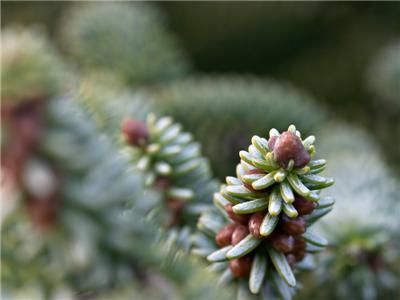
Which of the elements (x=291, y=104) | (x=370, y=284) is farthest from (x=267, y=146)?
(x=291, y=104)

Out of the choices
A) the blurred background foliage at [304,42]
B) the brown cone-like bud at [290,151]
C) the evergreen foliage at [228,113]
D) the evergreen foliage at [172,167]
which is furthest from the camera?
the blurred background foliage at [304,42]

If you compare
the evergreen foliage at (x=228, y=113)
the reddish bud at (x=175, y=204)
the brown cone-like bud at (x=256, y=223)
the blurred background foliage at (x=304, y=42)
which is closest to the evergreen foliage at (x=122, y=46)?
the evergreen foliage at (x=228, y=113)

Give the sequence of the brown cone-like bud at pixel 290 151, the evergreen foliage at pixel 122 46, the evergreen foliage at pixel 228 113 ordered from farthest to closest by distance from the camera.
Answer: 1. the evergreen foliage at pixel 122 46
2. the evergreen foliage at pixel 228 113
3. the brown cone-like bud at pixel 290 151

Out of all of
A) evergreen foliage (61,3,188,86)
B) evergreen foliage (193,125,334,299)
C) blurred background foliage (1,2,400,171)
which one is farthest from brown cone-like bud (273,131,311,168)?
blurred background foliage (1,2,400,171)

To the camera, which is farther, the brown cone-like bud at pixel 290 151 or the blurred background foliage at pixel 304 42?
the blurred background foliage at pixel 304 42

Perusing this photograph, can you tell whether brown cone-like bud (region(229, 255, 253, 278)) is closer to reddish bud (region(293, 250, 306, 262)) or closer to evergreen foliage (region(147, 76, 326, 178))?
reddish bud (region(293, 250, 306, 262))

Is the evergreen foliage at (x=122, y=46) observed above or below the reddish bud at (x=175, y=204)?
above

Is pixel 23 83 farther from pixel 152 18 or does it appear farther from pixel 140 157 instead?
pixel 152 18

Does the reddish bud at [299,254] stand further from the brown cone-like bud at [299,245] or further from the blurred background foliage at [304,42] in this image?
the blurred background foliage at [304,42]
